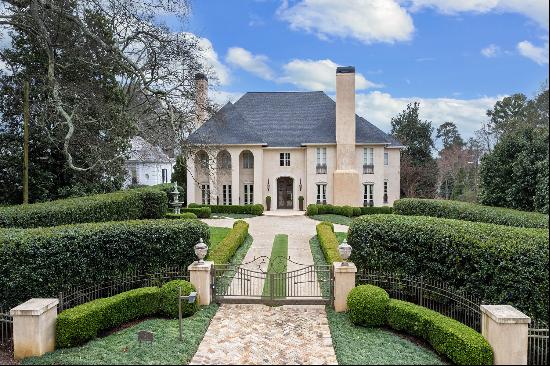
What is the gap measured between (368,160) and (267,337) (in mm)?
27024

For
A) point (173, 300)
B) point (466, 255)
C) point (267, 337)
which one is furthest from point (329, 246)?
point (173, 300)

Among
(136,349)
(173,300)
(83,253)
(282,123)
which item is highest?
(282,123)

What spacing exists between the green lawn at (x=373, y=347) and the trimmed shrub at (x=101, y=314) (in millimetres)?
4617

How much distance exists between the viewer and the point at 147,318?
9633mm

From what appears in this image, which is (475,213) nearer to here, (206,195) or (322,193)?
(322,193)

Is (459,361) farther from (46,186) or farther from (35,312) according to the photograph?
(46,186)

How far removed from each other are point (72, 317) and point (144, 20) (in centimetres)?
1455

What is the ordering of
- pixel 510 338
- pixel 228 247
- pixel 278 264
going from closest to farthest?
pixel 510 338 → pixel 278 264 → pixel 228 247

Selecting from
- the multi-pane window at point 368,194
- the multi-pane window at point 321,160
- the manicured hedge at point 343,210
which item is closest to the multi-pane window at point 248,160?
the multi-pane window at point 321,160

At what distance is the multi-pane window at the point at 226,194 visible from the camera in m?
34.4

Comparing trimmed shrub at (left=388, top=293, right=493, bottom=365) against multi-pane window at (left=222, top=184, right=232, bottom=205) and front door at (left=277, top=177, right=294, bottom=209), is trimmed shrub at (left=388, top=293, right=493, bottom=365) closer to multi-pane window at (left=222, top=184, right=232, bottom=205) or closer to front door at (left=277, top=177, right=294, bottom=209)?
multi-pane window at (left=222, top=184, right=232, bottom=205)

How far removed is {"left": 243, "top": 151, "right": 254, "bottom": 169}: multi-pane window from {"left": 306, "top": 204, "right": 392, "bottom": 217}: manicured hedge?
7167 mm

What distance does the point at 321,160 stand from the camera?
33531 mm

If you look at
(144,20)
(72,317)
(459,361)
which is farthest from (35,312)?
(144,20)
